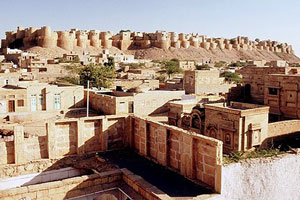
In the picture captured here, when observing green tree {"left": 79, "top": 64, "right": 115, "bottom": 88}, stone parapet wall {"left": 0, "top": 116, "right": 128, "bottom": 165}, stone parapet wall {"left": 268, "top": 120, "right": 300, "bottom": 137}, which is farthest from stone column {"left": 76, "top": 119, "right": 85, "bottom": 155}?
green tree {"left": 79, "top": 64, "right": 115, "bottom": 88}

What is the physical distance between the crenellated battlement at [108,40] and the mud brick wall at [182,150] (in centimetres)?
6509

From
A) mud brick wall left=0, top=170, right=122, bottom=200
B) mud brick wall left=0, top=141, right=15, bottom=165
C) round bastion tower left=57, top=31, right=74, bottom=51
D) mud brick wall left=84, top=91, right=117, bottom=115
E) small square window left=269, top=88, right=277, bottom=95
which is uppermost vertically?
round bastion tower left=57, top=31, right=74, bottom=51

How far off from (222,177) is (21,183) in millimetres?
5471

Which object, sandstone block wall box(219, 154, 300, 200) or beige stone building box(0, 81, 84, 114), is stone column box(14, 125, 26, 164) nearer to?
sandstone block wall box(219, 154, 300, 200)

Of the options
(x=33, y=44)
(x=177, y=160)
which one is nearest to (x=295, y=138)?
(x=177, y=160)

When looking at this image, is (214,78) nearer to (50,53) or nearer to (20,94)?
(20,94)

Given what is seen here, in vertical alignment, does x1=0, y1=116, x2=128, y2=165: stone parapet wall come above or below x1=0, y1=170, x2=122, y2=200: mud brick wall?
above

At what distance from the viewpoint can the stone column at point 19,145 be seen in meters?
9.42

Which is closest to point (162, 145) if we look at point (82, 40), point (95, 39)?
point (82, 40)

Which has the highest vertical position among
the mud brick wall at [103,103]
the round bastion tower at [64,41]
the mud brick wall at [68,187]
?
the round bastion tower at [64,41]

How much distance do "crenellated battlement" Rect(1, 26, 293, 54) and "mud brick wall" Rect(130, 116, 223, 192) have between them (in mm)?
65095

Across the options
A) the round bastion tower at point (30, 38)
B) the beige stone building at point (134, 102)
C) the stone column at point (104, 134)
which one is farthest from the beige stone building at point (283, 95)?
the round bastion tower at point (30, 38)

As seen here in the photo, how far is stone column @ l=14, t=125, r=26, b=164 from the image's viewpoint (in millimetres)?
9422

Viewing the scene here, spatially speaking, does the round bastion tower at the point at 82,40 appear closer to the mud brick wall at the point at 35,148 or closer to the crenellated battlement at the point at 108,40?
the crenellated battlement at the point at 108,40
